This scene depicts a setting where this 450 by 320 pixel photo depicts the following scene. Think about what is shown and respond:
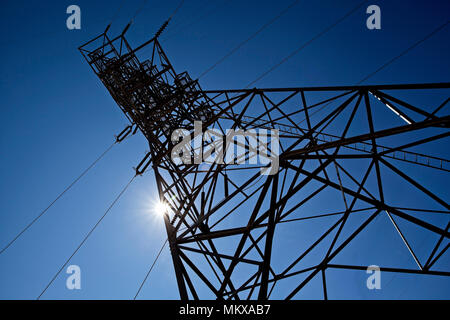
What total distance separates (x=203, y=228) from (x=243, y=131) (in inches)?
154

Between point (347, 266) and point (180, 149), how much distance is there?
776cm

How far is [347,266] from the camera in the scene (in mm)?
8680

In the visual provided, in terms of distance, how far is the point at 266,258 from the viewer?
20.2 ft

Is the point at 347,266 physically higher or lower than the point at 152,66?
lower
